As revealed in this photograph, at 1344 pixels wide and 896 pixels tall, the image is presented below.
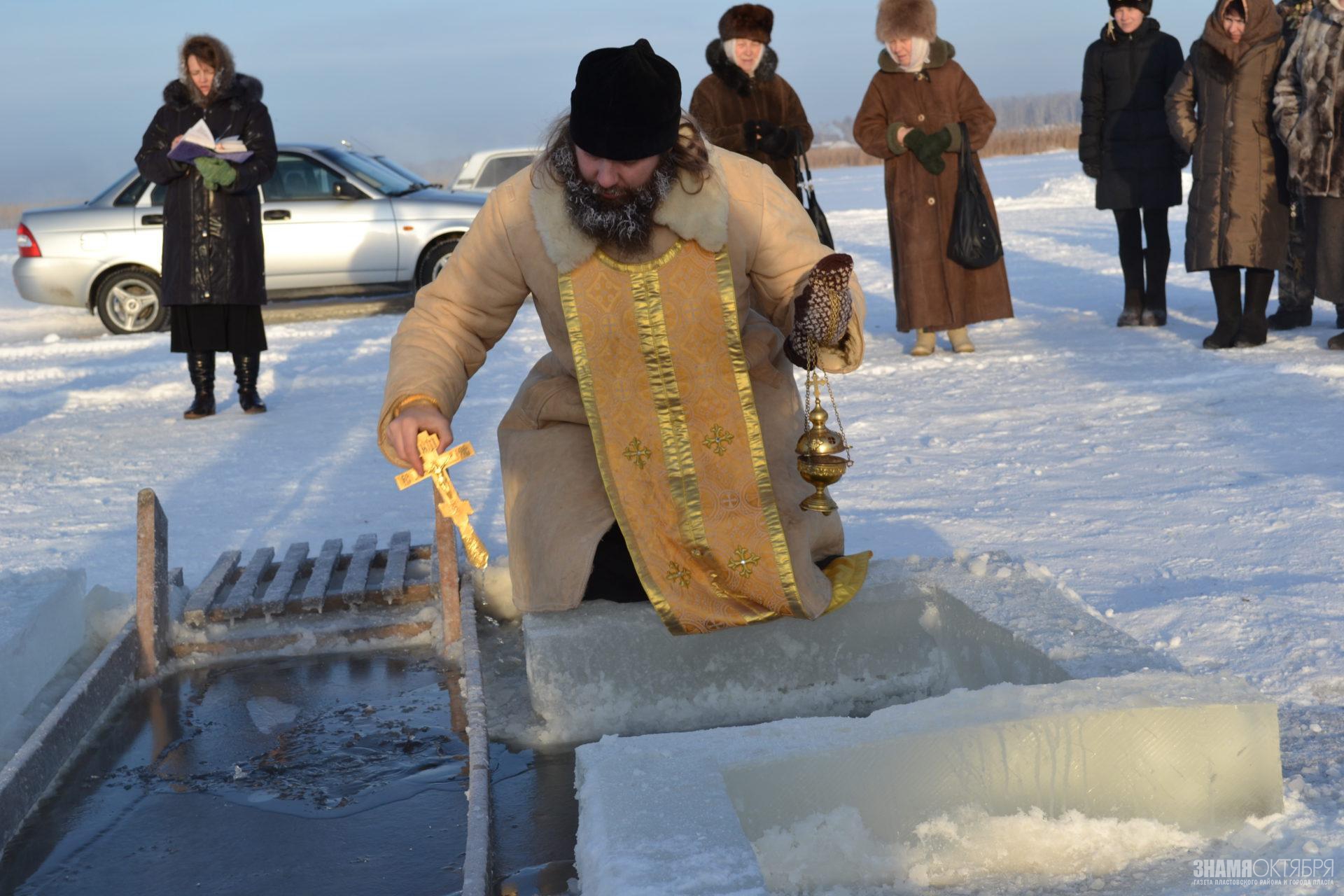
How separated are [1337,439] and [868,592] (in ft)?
9.72

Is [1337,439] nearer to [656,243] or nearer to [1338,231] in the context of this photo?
[1338,231]

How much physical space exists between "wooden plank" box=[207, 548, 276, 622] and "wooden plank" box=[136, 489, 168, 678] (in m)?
0.19

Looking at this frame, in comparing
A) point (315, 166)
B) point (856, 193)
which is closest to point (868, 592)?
point (315, 166)

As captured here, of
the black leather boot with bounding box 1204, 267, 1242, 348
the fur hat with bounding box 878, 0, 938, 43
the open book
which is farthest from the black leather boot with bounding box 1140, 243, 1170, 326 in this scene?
the open book

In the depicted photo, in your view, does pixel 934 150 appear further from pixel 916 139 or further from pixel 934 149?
pixel 916 139

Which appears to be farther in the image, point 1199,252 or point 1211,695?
point 1199,252

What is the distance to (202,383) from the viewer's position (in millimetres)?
7262

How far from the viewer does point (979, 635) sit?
290cm

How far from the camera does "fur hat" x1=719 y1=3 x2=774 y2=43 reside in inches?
282

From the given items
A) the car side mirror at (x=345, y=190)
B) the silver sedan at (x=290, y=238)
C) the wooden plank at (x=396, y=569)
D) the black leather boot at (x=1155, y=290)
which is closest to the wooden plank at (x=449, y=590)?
the wooden plank at (x=396, y=569)

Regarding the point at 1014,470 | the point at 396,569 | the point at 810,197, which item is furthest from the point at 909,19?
the point at 396,569

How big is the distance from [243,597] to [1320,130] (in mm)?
5340

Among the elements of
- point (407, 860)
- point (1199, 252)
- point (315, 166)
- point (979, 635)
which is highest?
point (315, 166)

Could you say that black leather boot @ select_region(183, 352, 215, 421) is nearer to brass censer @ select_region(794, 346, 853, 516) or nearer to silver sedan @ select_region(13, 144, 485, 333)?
silver sedan @ select_region(13, 144, 485, 333)
